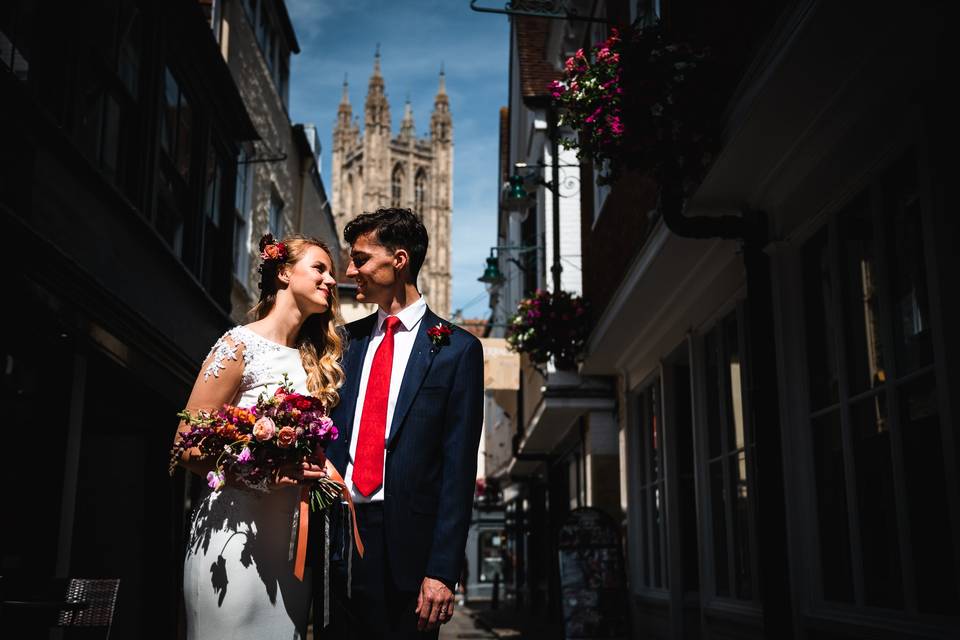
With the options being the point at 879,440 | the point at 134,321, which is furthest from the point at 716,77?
the point at 134,321

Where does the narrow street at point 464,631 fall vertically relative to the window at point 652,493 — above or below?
below

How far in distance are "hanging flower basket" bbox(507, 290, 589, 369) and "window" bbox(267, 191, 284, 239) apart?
6.45m

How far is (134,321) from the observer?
833 centimetres

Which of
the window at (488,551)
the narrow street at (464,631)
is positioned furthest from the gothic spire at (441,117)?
the narrow street at (464,631)

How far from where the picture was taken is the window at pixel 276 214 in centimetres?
1714

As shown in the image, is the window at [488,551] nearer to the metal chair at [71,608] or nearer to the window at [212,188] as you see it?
the window at [212,188]

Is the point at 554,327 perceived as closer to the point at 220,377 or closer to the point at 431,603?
the point at 220,377

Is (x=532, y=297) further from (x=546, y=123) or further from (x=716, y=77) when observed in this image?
(x=716, y=77)

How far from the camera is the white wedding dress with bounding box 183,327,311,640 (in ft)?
10.0

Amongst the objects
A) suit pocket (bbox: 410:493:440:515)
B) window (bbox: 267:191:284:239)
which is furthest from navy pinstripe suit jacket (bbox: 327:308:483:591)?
window (bbox: 267:191:284:239)

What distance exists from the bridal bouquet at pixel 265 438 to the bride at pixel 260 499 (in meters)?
0.05

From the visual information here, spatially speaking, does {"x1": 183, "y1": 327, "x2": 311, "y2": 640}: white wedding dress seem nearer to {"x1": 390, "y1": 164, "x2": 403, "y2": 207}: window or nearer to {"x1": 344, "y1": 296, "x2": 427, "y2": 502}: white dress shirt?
{"x1": 344, "y1": 296, "x2": 427, "y2": 502}: white dress shirt

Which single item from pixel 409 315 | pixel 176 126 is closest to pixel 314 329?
pixel 409 315

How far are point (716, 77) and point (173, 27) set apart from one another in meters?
6.81
